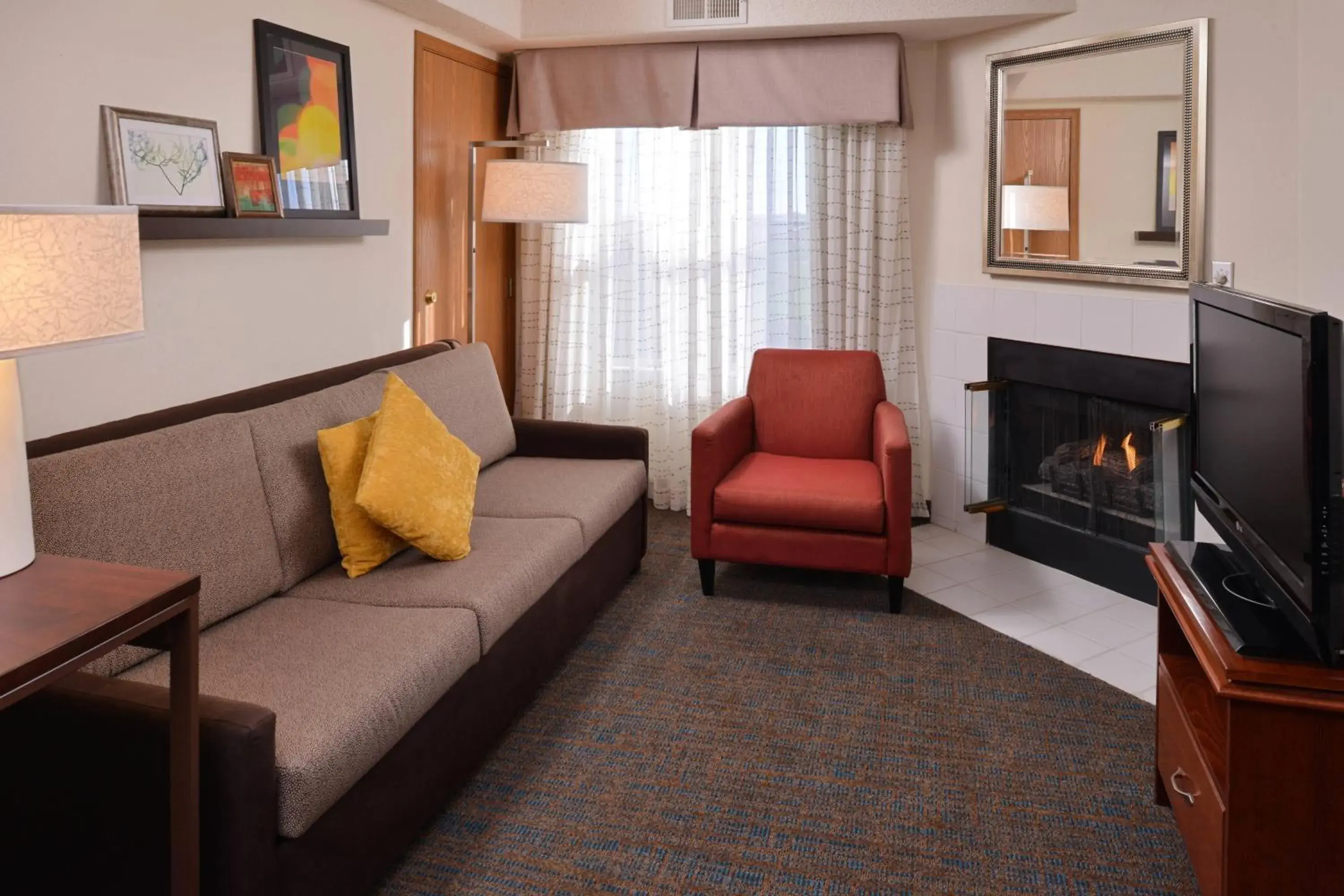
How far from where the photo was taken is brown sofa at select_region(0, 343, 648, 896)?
5.30ft

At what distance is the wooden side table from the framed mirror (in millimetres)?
3324

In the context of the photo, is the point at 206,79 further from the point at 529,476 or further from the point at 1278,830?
the point at 1278,830

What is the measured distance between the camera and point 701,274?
4.73 m

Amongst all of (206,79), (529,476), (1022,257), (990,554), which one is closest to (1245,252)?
(1022,257)

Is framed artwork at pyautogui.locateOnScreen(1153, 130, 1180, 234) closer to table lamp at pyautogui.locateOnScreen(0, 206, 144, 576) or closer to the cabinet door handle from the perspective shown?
the cabinet door handle

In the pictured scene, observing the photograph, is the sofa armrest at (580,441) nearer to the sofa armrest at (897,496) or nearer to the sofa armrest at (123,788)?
the sofa armrest at (897,496)

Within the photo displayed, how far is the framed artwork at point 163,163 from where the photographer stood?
8.05 feet

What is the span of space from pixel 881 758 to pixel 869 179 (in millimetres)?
A: 2773

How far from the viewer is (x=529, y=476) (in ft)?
11.9

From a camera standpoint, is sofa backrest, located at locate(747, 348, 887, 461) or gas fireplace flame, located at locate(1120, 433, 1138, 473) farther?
sofa backrest, located at locate(747, 348, 887, 461)

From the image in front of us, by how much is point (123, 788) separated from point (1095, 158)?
3.68 m

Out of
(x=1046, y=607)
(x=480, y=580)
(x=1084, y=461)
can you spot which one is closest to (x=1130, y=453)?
(x=1084, y=461)

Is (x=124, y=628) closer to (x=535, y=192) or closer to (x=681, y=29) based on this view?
(x=535, y=192)

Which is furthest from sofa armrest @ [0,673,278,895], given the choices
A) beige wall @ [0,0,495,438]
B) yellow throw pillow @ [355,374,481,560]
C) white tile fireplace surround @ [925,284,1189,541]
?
white tile fireplace surround @ [925,284,1189,541]
